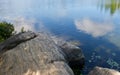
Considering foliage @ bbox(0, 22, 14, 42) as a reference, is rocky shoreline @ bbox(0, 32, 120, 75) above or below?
above

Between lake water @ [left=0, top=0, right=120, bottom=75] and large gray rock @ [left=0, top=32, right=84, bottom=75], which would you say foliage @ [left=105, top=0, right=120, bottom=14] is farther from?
large gray rock @ [left=0, top=32, right=84, bottom=75]

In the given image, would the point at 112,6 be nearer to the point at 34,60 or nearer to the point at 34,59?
the point at 34,59

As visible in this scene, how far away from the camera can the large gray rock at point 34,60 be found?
13148mm

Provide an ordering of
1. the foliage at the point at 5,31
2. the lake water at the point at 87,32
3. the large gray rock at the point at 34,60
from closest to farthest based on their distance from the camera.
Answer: the large gray rock at the point at 34,60
the lake water at the point at 87,32
the foliage at the point at 5,31

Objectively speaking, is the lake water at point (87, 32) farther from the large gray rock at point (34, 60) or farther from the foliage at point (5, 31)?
the foliage at point (5, 31)

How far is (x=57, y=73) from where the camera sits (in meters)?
12.6

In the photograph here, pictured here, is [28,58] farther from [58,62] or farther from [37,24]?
[37,24]

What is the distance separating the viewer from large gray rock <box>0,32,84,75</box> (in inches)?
518

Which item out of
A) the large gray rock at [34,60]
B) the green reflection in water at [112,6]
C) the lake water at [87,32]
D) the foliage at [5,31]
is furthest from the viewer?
the green reflection in water at [112,6]

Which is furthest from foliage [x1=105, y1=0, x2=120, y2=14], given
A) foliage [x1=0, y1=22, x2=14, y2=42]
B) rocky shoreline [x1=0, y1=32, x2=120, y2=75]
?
rocky shoreline [x1=0, y1=32, x2=120, y2=75]

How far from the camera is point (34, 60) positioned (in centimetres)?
1422

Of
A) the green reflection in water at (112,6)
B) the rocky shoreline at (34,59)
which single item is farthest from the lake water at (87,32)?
the green reflection in water at (112,6)

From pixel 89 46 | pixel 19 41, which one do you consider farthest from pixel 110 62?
pixel 19 41

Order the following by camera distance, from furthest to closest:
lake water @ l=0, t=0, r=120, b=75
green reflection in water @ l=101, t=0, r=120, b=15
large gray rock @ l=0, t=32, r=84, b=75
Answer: green reflection in water @ l=101, t=0, r=120, b=15 < lake water @ l=0, t=0, r=120, b=75 < large gray rock @ l=0, t=32, r=84, b=75
